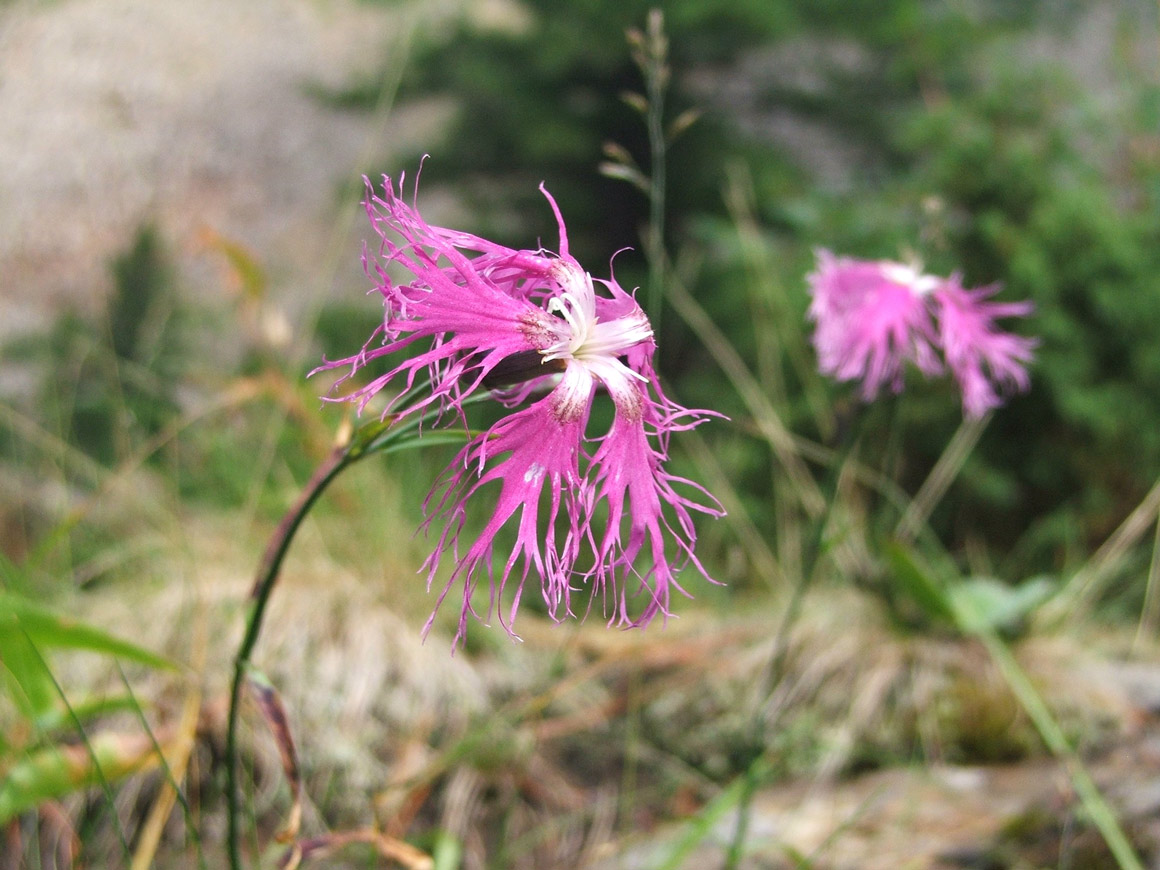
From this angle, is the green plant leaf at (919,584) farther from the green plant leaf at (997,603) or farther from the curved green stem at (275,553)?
the curved green stem at (275,553)

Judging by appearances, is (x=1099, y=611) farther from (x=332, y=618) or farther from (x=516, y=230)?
(x=516, y=230)

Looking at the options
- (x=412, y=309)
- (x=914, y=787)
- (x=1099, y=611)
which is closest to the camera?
(x=412, y=309)

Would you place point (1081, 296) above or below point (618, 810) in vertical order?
above

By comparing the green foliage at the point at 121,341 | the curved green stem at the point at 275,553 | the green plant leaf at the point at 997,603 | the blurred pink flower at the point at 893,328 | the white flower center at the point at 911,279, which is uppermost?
the white flower center at the point at 911,279

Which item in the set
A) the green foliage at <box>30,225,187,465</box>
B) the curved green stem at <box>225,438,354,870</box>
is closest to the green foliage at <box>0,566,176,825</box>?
the curved green stem at <box>225,438,354,870</box>

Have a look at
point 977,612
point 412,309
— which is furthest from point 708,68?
point 412,309

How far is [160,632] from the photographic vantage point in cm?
135

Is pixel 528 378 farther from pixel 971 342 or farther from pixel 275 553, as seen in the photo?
pixel 971 342

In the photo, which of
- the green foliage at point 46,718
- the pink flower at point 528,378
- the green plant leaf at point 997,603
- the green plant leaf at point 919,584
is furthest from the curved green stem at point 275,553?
the green plant leaf at point 997,603

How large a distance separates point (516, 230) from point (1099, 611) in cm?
215

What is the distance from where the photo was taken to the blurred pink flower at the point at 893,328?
2.60 ft

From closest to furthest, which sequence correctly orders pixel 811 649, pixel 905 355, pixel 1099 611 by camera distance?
pixel 905 355 → pixel 811 649 → pixel 1099 611

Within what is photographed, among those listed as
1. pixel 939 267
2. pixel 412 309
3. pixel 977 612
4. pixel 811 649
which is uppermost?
pixel 412 309

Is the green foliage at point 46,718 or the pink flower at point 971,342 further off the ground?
the pink flower at point 971,342
